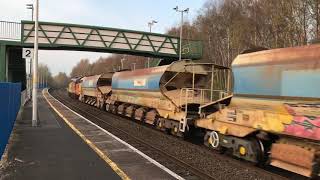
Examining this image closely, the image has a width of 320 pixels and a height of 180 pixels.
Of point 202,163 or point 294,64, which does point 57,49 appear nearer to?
point 202,163

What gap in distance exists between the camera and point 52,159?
1247 cm

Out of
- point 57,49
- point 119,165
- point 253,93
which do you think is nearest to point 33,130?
point 119,165

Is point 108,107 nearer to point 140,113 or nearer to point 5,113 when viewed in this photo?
point 140,113

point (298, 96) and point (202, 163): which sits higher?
point (298, 96)

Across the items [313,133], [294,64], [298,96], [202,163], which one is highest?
[294,64]

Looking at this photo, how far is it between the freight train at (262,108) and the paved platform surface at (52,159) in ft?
12.7

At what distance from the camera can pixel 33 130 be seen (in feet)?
63.6

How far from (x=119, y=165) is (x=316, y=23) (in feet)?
105

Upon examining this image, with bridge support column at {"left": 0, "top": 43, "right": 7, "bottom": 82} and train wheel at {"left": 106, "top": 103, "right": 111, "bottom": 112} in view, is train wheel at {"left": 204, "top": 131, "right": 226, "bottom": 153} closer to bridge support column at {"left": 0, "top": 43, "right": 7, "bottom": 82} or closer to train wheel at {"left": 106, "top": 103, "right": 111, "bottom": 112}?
train wheel at {"left": 106, "top": 103, "right": 111, "bottom": 112}

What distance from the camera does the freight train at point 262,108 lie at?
962 centimetres

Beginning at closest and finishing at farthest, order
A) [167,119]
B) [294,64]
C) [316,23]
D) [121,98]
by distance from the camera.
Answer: [294,64] → [167,119] → [121,98] → [316,23]

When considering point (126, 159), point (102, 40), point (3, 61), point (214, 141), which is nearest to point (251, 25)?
point (102, 40)

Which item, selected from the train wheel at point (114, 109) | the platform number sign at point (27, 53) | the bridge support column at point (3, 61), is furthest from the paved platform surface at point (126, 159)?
the bridge support column at point (3, 61)

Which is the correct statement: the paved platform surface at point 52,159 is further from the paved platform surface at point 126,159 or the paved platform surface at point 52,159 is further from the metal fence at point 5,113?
the metal fence at point 5,113
